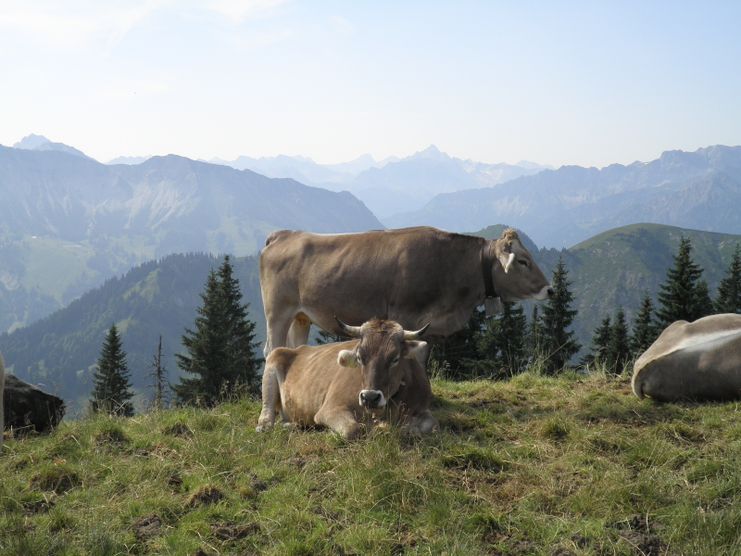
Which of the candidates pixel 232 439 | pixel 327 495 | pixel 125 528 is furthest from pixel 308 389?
pixel 125 528

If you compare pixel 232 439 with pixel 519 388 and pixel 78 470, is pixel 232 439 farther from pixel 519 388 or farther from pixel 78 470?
pixel 519 388

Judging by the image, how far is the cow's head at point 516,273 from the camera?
13039mm

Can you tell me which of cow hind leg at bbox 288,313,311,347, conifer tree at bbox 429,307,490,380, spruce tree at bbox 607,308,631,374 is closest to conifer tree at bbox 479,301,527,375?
conifer tree at bbox 429,307,490,380

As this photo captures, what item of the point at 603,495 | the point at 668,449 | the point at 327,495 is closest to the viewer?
the point at 603,495

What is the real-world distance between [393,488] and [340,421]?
2.70 meters

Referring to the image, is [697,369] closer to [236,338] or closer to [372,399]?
[372,399]

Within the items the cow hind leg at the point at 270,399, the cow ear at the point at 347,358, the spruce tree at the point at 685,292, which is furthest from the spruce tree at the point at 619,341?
the cow ear at the point at 347,358

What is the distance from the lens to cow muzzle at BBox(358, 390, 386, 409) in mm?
9258

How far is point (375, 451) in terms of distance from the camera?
25.9 feet

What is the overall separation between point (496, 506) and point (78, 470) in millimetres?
5067

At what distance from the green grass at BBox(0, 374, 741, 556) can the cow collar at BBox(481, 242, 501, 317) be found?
3272 millimetres

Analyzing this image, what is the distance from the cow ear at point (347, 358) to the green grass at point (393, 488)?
3.61ft

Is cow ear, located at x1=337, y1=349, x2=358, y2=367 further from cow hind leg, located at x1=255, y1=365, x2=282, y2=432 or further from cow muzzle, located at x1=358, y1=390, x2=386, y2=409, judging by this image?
cow hind leg, located at x1=255, y1=365, x2=282, y2=432

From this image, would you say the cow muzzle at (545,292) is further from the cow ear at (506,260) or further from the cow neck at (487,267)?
the cow neck at (487,267)
